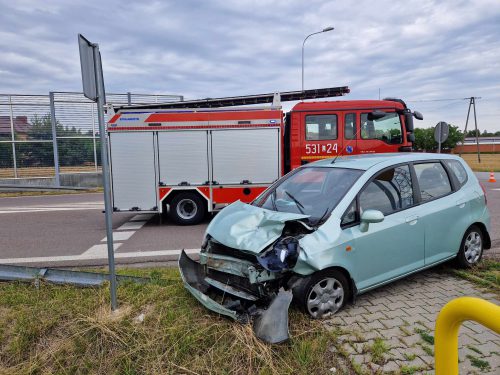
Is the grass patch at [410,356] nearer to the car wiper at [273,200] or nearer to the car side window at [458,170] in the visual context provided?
the car wiper at [273,200]

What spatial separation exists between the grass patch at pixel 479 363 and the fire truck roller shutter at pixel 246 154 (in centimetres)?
580

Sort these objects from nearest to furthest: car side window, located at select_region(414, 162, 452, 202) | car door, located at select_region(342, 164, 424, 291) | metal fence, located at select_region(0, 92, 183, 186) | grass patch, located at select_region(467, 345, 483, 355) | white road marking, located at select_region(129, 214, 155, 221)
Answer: grass patch, located at select_region(467, 345, 483, 355), car door, located at select_region(342, 164, 424, 291), car side window, located at select_region(414, 162, 452, 202), white road marking, located at select_region(129, 214, 155, 221), metal fence, located at select_region(0, 92, 183, 186)

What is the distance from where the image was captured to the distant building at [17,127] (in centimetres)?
1652

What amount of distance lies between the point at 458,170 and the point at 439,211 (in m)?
0.92

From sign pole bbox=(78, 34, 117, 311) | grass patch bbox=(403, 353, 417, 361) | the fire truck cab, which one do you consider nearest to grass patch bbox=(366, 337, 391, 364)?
grass patch bbox=(403, 353, 417, 361)

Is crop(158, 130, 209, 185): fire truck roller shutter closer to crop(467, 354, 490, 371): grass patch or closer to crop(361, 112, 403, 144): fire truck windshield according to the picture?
crop(361, 112, 403, 144): fire truck windshield

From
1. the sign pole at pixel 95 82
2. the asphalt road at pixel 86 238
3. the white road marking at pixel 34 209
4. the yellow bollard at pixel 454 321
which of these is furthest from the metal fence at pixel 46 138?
the yellow bollard at pixel 454 321

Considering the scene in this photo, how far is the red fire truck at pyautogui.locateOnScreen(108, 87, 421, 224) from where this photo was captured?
8.15m

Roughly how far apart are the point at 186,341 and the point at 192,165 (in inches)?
221

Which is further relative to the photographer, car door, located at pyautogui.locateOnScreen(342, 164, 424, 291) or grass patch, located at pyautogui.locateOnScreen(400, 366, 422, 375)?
car door, located at pyautogui.locateOnScreen(342, 164, 424, 291)

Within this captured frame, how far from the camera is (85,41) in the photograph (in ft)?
10.2

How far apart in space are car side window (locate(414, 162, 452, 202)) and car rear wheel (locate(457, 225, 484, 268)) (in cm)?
68

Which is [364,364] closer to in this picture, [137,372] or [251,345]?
[251,345]

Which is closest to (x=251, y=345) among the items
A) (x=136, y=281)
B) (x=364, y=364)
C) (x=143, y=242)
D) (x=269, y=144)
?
(x=364, y=364)
